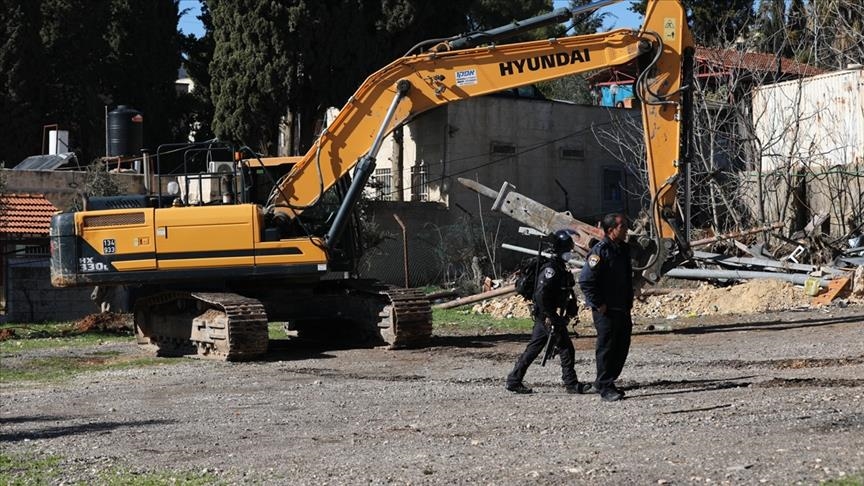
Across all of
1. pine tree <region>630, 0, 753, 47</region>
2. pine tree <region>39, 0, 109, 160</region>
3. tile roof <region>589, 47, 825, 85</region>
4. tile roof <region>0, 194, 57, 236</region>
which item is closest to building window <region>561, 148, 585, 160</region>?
tile roof <region>589, 47, 825, 85</region>

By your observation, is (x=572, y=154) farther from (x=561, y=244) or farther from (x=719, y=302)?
(x=561, y=244)

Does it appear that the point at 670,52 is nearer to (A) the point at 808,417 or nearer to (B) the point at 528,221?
(B) the point at 528,221

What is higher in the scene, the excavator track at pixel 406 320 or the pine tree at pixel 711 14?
the pine tree at pixel 711 14

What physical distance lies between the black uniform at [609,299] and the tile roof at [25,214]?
17861 millimetres

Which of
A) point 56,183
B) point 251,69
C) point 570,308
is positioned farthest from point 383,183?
point 570,308

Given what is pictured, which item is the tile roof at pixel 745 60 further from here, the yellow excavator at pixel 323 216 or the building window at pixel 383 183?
the yellow excavator at pixel 323 216

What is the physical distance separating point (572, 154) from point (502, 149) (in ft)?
8.16

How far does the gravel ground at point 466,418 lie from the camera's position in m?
8.48

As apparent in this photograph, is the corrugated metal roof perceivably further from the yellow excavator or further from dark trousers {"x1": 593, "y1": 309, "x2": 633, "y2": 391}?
dark trousers {"x1": 593, "y1": 309, "x2": 633, "y2": 391}

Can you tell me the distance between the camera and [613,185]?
3712cm

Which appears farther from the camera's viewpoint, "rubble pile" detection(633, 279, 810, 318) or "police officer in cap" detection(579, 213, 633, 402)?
"rubble pile" detection(633, 279, 810, 318)

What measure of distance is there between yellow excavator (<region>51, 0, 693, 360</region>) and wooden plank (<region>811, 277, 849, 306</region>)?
4.88 meters

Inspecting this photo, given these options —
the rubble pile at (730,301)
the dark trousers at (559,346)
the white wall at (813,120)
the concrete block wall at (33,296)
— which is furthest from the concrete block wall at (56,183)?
the dark trousers at (559,346)

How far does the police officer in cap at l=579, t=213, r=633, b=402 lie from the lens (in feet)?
37.4
